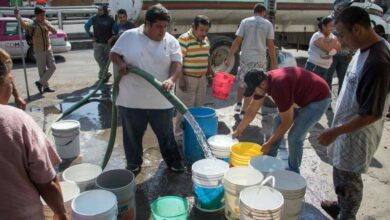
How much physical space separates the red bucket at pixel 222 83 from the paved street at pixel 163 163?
1.91ft

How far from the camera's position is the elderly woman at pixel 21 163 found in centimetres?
154

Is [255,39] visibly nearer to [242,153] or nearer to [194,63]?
[194,63]

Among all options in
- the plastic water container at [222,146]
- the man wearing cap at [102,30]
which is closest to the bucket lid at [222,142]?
the plastic water container at [222,146]

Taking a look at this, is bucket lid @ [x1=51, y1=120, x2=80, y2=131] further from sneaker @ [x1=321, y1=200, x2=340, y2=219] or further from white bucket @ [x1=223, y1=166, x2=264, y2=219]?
sneaker @ [x1=321, y1=200, x2=340, y2=219]

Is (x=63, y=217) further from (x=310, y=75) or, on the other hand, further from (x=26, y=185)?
(x=310, y=75)

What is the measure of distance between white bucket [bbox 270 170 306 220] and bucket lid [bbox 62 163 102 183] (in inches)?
67.3

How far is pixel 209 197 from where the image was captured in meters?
3.28

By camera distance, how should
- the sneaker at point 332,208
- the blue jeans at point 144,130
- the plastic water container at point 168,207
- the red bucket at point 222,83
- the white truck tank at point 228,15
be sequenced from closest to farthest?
1. the plastic water container at point 168,207
2. the sneaker at point 332,208
3. the blue jeans at point 144,130
4. the red bucket at point 222,83
5. the white truck tank at point 228,15

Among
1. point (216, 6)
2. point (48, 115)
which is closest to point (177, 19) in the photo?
point (216, 6)

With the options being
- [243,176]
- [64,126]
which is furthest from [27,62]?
[243,176]

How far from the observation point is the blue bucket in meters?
3.25

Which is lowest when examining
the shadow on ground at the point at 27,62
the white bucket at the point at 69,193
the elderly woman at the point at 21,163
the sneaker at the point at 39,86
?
the shadow on ground at the point at 27,62

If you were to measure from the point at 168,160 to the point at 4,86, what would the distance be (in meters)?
2.79

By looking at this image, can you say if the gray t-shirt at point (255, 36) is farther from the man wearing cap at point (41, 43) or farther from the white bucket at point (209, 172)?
the man wearing cap at point (41, 43)
